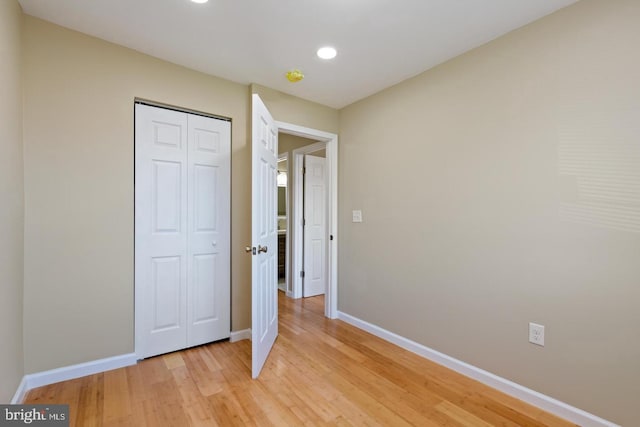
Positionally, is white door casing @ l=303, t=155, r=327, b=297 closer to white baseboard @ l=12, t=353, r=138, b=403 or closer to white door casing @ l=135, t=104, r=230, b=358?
white door casing @ l=135, t=104, r=230, b=358

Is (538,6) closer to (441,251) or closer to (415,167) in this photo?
(415,167)

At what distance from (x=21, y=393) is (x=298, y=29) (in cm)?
283

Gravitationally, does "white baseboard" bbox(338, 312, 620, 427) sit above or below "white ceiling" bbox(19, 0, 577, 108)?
below

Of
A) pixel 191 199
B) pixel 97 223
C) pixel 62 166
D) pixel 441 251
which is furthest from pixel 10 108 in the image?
pixel 441 251

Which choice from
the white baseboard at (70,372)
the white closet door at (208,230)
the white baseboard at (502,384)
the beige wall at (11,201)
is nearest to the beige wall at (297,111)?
the white closet door at (208,230)

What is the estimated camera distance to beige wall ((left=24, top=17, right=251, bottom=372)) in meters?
1.92

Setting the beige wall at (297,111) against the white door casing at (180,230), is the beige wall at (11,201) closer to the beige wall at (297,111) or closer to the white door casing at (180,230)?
the white door casing at (180,230)

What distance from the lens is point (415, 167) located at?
8.49 ft

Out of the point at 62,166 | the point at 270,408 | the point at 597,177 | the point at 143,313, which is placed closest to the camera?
the point at 597,177

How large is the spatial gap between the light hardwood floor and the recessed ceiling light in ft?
7.83

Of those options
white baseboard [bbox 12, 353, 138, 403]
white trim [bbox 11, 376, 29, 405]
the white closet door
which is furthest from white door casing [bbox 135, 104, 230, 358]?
white trim [bbox 11, 376, 29, 405]

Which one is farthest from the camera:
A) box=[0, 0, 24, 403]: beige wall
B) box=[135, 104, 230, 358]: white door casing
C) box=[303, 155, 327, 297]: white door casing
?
box=[303, 155, 327, 297]: white door casing

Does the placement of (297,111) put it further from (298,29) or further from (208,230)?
(208,230)

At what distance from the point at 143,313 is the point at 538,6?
10.9 ft
